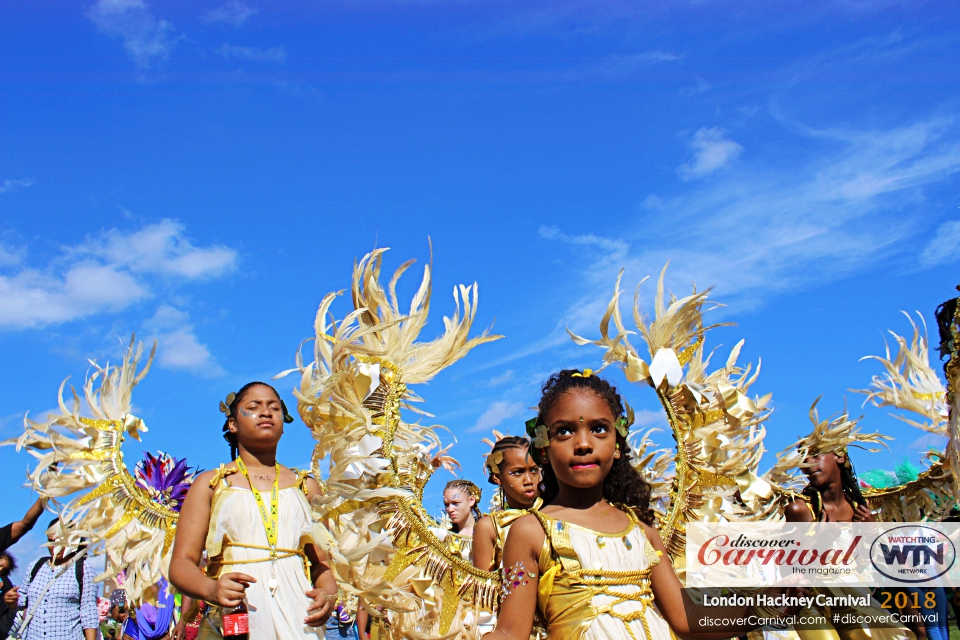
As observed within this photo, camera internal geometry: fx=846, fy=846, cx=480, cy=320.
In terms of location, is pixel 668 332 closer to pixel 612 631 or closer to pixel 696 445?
pixel 696 445

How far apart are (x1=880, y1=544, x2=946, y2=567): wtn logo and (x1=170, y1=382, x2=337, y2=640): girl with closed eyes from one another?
14.4ft

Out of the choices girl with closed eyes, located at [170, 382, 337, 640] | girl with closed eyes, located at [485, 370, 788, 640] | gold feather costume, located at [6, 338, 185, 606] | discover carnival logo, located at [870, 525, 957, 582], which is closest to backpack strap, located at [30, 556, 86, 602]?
gold feather costume, located at [6, 338, 185, 606]

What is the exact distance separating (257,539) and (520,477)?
1.68m

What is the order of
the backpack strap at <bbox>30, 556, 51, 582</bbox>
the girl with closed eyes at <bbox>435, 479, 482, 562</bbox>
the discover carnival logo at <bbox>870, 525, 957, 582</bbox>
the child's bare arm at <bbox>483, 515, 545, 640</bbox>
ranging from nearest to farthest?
the child's bare arm at <bbox>483, 515, 545, 640</bbox> → the discover carnival logo at <bbox>870, 525, 957, 582</bbox> → the girl with closed eyes at <bbox>435, 479, 482, 562</bbox> → the backpack strap at <bbox>30, 556, 51, 582</bbox>

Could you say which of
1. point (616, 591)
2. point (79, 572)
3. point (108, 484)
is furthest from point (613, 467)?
point (79, 572)

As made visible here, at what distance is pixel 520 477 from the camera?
17.5 feet

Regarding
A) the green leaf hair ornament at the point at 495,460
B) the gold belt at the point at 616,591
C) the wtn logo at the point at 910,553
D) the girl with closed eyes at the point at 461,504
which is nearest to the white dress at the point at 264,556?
the green leaf hair ornament at the point at 495,460

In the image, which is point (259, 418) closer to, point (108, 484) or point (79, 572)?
point (108, 484)

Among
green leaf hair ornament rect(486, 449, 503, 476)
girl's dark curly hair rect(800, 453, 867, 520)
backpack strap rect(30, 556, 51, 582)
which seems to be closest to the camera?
green leaf hair ornament rect(486, 449, 503, 476)

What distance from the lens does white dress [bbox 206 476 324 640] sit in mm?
4285

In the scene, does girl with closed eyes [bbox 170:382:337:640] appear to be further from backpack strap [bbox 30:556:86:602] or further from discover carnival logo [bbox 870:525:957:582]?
discover carnival logo [bbox 870:525:957:582]

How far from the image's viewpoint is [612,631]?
3027mm

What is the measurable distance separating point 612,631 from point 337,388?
196 cm

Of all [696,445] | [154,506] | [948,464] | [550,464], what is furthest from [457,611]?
[948,464]
